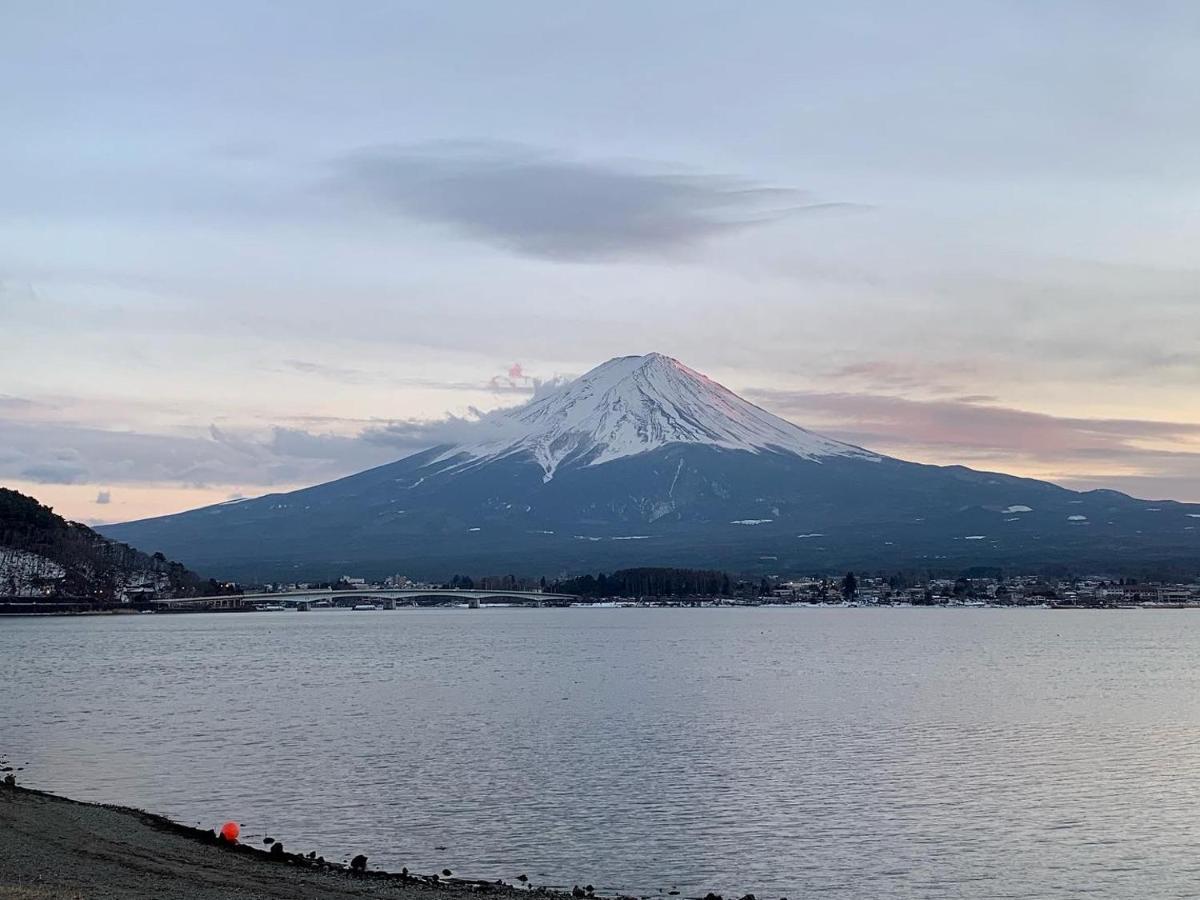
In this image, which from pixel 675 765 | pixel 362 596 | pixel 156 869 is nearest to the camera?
pixel 156 869

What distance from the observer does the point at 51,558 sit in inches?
5182

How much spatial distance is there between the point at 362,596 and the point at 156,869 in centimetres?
14628

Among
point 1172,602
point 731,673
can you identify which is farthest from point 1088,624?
point 731,673

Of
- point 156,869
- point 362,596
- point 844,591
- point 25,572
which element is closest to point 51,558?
point 25,572

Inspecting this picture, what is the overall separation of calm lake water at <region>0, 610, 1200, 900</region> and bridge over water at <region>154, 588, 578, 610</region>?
80.9m

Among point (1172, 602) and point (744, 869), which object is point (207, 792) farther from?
point (1172, 602)

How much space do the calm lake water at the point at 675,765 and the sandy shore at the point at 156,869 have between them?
64.3 inches

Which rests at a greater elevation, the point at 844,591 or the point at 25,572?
the point at 25,572

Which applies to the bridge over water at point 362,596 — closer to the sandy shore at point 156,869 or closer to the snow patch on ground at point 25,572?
the snow patch on ground at point 25,572

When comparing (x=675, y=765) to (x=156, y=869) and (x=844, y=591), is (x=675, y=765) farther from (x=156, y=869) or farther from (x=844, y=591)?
(x=844, y=591)

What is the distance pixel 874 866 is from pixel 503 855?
5.52 meters

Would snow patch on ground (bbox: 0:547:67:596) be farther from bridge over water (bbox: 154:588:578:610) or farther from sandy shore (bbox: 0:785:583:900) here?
sandy shore (bbox: 0:785:583:900)

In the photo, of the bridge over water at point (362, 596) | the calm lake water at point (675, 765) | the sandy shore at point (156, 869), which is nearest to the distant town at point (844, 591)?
the bridge over water at point (362, 596)

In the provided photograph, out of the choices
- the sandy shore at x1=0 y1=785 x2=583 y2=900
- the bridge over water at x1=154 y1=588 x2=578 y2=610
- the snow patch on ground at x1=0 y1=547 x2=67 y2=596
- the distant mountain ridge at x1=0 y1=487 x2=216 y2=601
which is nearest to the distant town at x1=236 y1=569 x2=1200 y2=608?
the bridge over water at x1=154 y1=588 x2=578 y2=610
